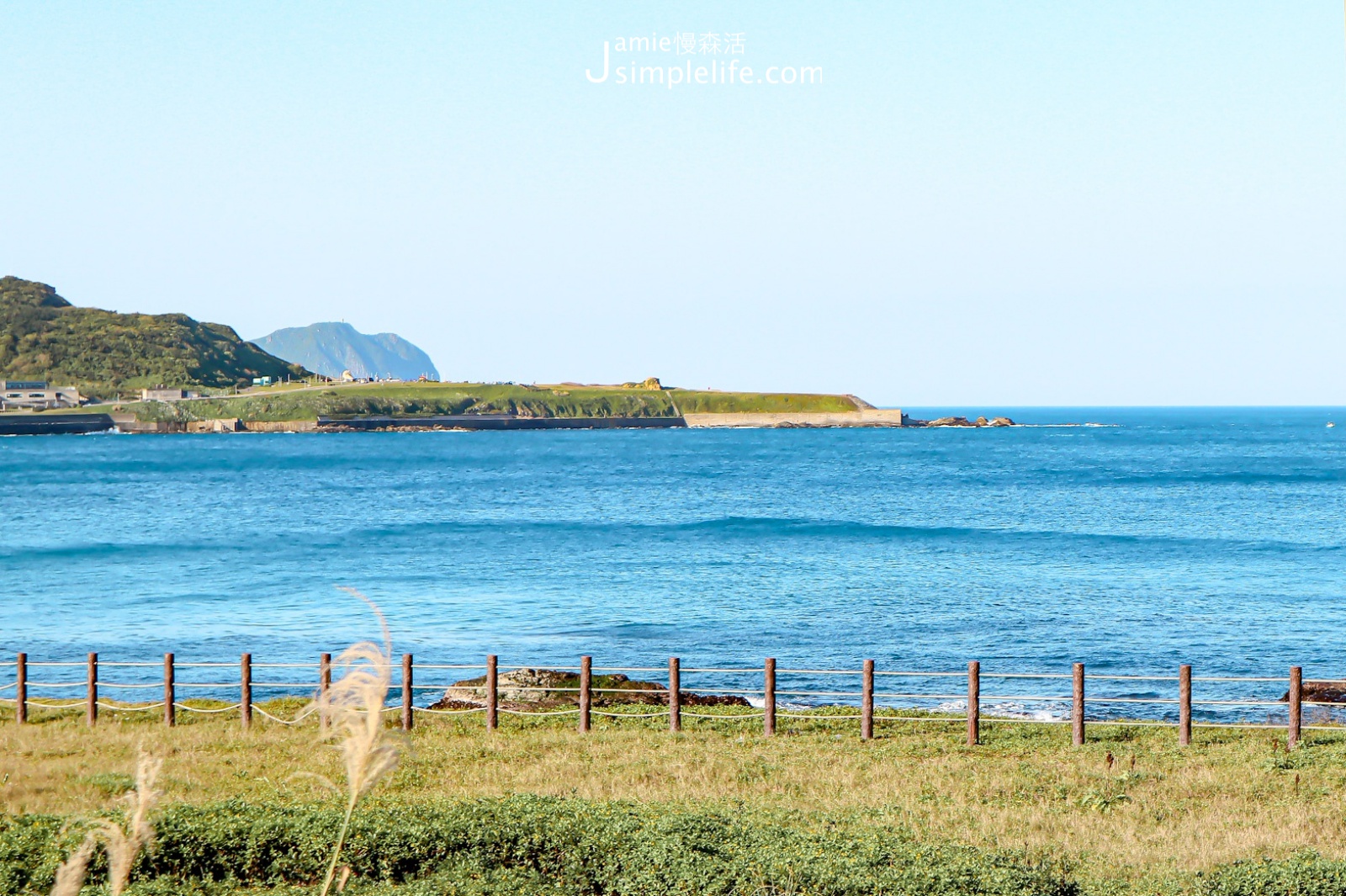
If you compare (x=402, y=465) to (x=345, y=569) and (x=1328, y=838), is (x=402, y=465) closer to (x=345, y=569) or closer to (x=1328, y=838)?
(x=345, y=569)

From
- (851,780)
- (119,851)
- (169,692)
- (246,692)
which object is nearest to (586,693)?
(851,780)

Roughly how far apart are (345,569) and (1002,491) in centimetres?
6053

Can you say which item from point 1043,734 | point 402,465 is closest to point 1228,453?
point 402,465

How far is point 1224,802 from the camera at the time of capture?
48.5 feet

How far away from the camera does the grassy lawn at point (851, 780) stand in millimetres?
12539

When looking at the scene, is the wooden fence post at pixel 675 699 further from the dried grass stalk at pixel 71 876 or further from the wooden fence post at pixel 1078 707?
the dried grass stalk at pixel 71 876

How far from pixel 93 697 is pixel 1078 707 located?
17589mm

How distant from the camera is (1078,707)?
18.8 meters

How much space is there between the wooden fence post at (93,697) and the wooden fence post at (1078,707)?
17225 mm

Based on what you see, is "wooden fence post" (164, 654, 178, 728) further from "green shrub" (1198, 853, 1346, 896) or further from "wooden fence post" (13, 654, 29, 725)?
"green shrub" (1198, 853, 1346, 896)

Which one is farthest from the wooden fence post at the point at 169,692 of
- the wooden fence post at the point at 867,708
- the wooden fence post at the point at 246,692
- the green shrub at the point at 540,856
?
the wooden fence post at the point at 867,708

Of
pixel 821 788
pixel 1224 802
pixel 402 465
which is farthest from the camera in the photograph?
pixel 402 465

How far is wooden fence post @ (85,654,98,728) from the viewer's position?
22.3 meters

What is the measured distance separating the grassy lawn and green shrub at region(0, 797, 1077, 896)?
0.28 metres
